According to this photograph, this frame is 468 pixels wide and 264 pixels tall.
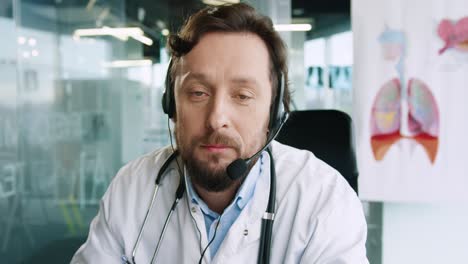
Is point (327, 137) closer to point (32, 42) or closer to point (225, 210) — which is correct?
point (225, 210)

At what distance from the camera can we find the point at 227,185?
94 centimetres

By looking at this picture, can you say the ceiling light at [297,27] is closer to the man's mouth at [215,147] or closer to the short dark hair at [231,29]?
the short dark hair at [231,29]

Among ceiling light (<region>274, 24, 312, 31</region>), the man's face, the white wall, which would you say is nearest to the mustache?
the man's face

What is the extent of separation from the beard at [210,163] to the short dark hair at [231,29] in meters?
0.18

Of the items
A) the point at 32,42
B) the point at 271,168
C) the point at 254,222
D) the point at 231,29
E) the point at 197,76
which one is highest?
the point at 32,42

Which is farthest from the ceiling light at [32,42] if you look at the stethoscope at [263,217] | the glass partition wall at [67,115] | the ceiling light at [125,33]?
the stethoscope at [263,217]

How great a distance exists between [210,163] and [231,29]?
31cm

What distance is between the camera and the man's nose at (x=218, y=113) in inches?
34.0

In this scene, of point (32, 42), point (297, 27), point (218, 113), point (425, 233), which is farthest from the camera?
point (32, 42)

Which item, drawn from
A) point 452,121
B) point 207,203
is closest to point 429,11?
point 452,121

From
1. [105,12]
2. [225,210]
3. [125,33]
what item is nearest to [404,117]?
[225,210]

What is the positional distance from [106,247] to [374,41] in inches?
61.8

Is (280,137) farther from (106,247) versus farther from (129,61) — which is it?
(129,61)

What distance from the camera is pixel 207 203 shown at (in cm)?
100
